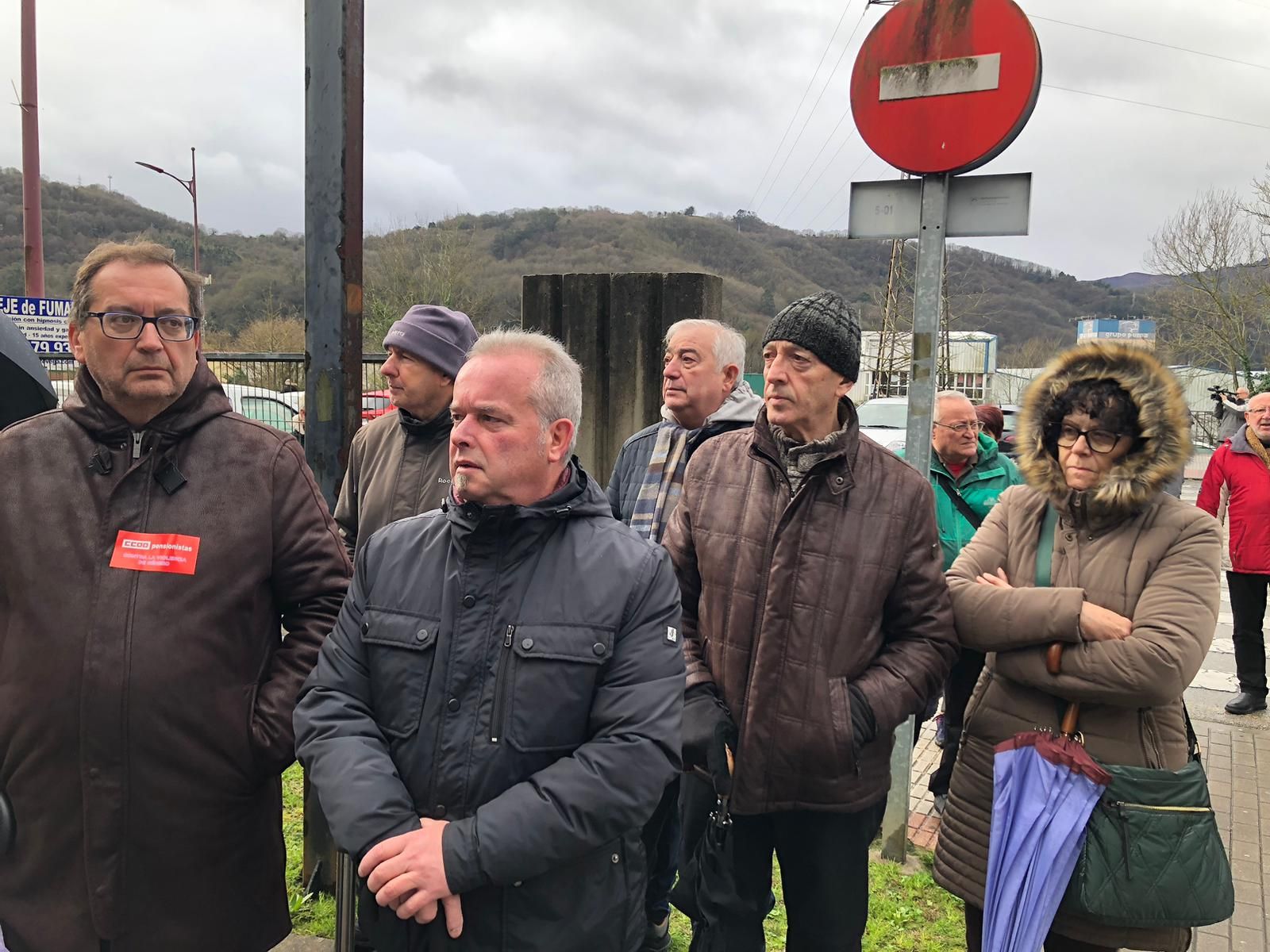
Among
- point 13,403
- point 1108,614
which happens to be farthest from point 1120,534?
point 13,403

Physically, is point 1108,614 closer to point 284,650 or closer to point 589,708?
point 589,708

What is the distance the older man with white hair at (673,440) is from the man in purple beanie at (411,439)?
2.15 feet

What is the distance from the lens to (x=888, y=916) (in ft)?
10.5

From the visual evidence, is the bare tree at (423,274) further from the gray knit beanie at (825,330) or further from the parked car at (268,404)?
the gray knit beanie at (825,330)

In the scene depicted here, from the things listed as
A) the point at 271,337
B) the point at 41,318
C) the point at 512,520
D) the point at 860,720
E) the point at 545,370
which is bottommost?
the point at 860,720

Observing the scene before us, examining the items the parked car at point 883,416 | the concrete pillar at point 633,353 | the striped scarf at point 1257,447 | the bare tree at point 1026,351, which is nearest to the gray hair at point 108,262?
the concrete pillar at point 633,353

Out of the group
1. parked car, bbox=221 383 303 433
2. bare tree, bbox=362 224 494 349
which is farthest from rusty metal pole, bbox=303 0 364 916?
bare tree, bbox=362 224 494 349

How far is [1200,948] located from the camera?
308 centimetres

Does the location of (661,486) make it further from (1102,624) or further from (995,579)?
(1102,624)

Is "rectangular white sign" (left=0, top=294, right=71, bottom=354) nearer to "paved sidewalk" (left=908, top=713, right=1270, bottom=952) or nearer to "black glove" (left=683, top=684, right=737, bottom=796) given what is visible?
"paved sidewalk" (left=908, top=713, right=1270, bottom=952)

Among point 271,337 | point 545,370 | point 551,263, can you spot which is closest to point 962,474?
point 545,370

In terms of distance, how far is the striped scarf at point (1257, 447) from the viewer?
18.7ft

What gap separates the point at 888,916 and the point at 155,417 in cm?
294

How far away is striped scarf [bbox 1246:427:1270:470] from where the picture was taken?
5.70 m
